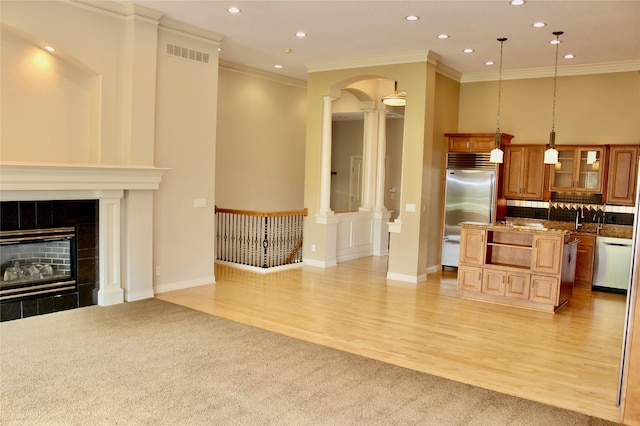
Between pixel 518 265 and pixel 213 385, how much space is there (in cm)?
471

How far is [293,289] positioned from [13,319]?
11.2ft

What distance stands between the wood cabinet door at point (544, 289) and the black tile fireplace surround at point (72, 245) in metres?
5.47

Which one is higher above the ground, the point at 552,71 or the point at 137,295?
the point at 552,71

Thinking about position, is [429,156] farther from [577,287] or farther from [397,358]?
[397,358]

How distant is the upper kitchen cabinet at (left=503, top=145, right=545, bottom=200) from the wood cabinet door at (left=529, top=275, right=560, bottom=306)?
244cm

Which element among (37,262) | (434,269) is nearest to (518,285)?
(434,269)

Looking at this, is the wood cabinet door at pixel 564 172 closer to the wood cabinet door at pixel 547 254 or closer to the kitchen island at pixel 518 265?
the kitchen island at pixel 518 265

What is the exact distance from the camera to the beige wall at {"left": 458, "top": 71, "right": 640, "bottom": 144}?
7.96 meters

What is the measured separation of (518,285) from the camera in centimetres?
668

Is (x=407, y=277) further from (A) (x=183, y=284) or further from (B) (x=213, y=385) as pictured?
(B) (x=213, y=385)

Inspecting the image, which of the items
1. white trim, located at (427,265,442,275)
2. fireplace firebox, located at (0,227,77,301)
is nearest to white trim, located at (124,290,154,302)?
fireplace firebox, located at (0,227,77,301)

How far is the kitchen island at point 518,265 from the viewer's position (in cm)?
646

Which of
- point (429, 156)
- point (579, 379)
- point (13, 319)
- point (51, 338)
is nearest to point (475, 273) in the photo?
point (429, 156)

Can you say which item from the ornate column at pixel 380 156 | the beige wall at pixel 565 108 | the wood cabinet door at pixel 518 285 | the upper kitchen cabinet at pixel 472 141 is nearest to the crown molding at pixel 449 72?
the beige wall at pixel 565 108
